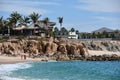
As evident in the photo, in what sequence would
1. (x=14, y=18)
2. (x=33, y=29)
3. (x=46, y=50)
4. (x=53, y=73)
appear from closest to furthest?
(x=53, y=73), (x=46, y=50), (x=33, y=29), (x=14, y=18)

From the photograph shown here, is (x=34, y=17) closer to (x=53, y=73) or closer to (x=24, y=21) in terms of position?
(x=24, y=21)

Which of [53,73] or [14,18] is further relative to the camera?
[14,18]

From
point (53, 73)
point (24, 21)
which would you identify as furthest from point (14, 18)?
point (53, 73)

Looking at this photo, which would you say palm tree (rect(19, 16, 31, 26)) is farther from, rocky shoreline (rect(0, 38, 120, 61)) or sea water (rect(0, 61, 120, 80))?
sea water (rect(0, 61, 120, 80))

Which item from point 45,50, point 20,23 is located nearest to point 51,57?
point 45,50

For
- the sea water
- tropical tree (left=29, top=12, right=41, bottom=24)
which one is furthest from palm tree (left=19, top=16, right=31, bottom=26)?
the sea water

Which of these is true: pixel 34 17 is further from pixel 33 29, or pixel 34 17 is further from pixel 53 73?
pixel 53 73

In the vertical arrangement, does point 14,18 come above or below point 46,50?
above

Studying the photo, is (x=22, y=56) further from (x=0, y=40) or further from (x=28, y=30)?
(x=28, y=30)

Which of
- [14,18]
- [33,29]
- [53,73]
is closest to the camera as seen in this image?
[53,73]

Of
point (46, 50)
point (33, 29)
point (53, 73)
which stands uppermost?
point (33, 29)

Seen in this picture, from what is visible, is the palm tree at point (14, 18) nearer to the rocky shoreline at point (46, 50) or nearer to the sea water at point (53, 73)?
the rocky shoreline at point (46, 50)

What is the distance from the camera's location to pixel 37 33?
271ft

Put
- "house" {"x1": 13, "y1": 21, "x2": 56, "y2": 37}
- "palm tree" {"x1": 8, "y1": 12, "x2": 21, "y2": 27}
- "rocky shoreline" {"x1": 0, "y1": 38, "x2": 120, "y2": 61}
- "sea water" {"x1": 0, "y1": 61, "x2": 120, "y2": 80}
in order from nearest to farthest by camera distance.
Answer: "sea water" {"x1": 0, "y1": 61, "x2": 120, "y2": 80} → "rocky shoreline" {"x1": 0, "y1": 38, "x2": 120, "y2": 61} → "house" {"x1": 13, "y1": 21, "x2": 56, "y2": 37} → "palm tree" {"x1": 8, "y1": 12, "x2": 21, "y2": 27}
